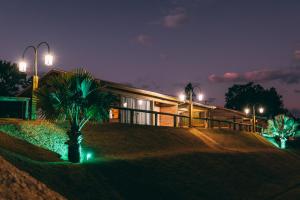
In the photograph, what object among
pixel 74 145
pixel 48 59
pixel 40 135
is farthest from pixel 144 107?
pixel 74 145

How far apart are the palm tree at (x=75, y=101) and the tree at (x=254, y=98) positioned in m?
88.4

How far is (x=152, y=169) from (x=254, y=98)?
307 feet

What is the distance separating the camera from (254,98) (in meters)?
104

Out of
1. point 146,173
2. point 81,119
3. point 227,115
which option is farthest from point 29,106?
point 227,115

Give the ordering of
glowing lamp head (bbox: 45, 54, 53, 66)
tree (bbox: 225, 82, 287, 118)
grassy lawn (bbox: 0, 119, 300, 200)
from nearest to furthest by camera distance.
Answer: grassy lawn (bbox: 0, 119, 300, 200), glowing lamp head (bbox: 45, 54, 53, 66), tree (bbox: 225, 82, 287, 118)

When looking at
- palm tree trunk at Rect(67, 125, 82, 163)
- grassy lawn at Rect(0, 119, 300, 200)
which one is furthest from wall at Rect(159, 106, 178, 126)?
palm tree trunk at Rect(67, 125, 82, 163)

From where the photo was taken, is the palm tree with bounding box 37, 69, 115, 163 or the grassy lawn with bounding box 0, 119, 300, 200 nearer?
the grassy lawn with bounding box 0, 119, 300, 200

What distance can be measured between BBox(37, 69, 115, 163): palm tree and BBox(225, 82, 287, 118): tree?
3480 inches

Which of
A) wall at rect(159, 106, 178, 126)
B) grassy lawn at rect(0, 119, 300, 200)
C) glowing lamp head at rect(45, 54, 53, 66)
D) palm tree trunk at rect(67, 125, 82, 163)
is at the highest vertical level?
glowing lamp head at rect(45, 54, 53, 66)

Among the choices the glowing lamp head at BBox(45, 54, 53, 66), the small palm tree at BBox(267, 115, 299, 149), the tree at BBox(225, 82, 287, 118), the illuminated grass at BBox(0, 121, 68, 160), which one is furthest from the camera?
the tree at BBox(225, 82, 287, 118)

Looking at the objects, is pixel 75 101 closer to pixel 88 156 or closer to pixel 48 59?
pixel 88 156

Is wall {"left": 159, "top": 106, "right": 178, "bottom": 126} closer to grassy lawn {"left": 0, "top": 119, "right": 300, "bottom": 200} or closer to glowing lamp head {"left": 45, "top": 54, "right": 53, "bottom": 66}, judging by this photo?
grassy lawn {"left": 0, "top": 119, "right": 300, "bottom": 200}

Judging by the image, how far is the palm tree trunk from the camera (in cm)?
1445

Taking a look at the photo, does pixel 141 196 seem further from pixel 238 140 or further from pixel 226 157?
pixel 238 140
